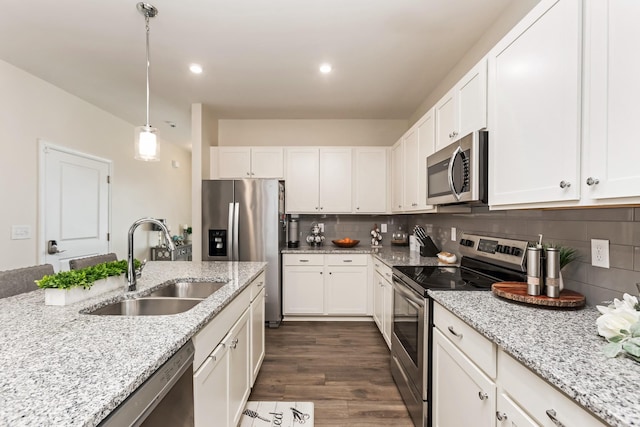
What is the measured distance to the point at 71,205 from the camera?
3629 mm

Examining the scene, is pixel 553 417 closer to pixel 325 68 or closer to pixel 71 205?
pixel 325 68

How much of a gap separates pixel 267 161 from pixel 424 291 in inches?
112

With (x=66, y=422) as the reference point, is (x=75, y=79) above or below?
above

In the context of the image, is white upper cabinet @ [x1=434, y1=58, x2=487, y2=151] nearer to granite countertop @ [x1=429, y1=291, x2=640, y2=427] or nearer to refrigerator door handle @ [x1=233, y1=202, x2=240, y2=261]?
granite countertop @ [x1=429, y1=291, x2=640, y2=427]

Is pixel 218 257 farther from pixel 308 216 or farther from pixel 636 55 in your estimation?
pixel 636 55

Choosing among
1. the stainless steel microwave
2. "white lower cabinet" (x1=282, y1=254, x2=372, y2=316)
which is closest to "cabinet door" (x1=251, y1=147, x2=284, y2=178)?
"white lower cabinet" (x1=282, y1=254, x2=372, y2=316)

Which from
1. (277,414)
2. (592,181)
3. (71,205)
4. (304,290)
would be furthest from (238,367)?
(71,205)

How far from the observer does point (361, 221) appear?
14.1 ft

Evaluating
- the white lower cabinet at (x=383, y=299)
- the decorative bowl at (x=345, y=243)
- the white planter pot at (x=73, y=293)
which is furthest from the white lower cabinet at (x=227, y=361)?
the decorative bowl at (x=345, y=243)

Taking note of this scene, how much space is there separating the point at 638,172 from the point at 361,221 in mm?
3463

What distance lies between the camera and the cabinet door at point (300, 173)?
3.98 meters

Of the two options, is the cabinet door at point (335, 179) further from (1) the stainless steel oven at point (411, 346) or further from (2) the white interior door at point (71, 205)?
(2) the white interior door at point (71, 205)

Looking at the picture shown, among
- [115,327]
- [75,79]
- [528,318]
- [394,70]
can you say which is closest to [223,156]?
[75,79]

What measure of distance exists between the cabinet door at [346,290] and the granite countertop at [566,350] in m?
2.26
